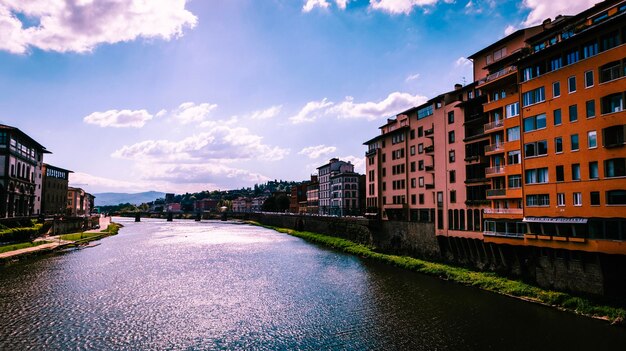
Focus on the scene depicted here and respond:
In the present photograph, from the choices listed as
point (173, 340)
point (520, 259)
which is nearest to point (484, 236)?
point (520, 259)

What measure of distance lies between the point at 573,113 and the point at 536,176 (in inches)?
287

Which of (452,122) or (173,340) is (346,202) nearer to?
(452,122)

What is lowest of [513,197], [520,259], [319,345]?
[319,345]

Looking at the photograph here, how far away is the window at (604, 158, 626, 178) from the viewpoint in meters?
32.5

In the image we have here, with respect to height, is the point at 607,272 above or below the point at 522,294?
above

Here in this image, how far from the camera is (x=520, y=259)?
44.0m

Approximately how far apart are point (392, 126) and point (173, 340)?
62024mm

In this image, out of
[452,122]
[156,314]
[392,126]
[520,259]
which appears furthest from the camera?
[392,126]

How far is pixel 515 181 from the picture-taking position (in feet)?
145

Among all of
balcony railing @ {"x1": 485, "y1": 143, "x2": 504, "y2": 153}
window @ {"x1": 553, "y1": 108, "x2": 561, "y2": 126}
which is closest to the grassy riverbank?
balcony railing @ {"x1": 485, "y1": 143, "x2": 504, "y2": 153}

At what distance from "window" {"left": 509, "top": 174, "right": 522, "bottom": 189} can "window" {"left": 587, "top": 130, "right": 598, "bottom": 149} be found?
9014 millimetres

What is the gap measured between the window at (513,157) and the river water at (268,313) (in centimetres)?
1516

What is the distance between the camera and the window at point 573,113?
1441 inches

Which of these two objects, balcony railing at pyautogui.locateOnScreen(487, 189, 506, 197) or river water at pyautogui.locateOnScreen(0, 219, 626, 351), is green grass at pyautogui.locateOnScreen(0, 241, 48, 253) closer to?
river water at pyautogui.locateOnScreen(0, 219, 626, 351)
